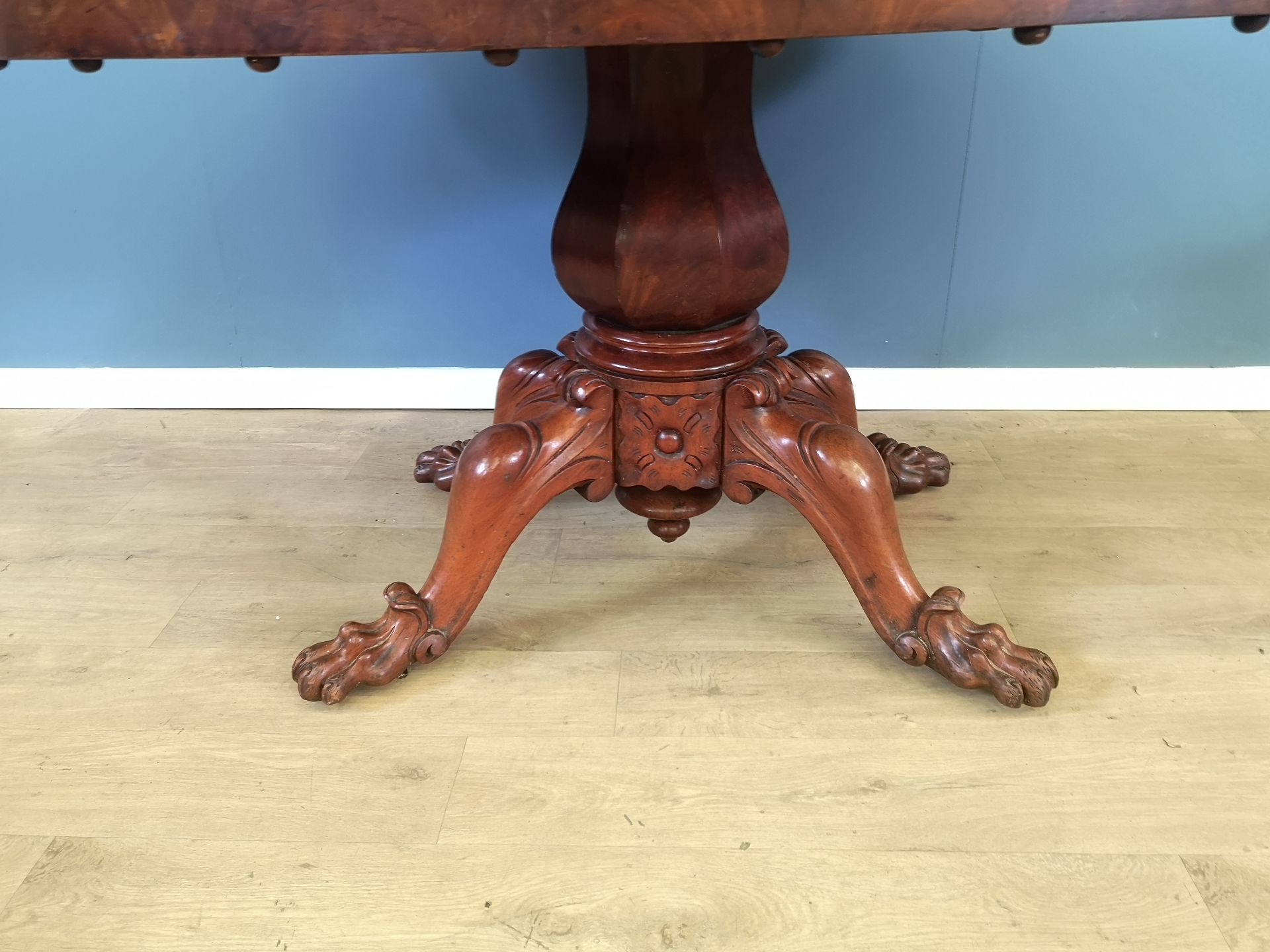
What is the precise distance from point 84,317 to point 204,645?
86 centimetres

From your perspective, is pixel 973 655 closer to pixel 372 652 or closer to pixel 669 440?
pixel 669 440

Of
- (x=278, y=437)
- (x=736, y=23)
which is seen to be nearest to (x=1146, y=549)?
(x=736, y=23)

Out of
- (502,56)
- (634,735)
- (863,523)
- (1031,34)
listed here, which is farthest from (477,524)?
(1031,34)

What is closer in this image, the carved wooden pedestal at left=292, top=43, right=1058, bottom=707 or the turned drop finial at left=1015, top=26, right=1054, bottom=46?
the turned drop finial at left=1015, top=26, right=1054, bottom=46

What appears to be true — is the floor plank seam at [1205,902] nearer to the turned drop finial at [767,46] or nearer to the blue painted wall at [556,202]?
the turned drop finial at [767,46]

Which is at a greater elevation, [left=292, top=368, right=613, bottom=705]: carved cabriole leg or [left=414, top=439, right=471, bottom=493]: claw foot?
[left=292, top=368, right=613, bottom=705]: carved cabriole leg

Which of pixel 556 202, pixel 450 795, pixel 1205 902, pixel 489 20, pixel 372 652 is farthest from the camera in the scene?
pixel 556 202

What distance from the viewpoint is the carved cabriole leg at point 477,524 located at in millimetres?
995

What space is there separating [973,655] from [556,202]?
94 cm

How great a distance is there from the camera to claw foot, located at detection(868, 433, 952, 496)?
1394 mm

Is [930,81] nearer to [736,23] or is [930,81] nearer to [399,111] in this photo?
[399,111]

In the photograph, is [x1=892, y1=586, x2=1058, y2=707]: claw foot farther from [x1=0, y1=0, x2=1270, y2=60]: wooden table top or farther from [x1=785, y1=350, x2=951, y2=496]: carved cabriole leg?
[x1=0, y1=0, x2=1270, y2=60]: wooden table top

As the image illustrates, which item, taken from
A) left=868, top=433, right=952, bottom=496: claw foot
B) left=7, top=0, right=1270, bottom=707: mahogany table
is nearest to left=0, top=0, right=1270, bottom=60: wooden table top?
left=7, top=0, right=1270, bottom=707: mahogany table

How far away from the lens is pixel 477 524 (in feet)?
3.35
